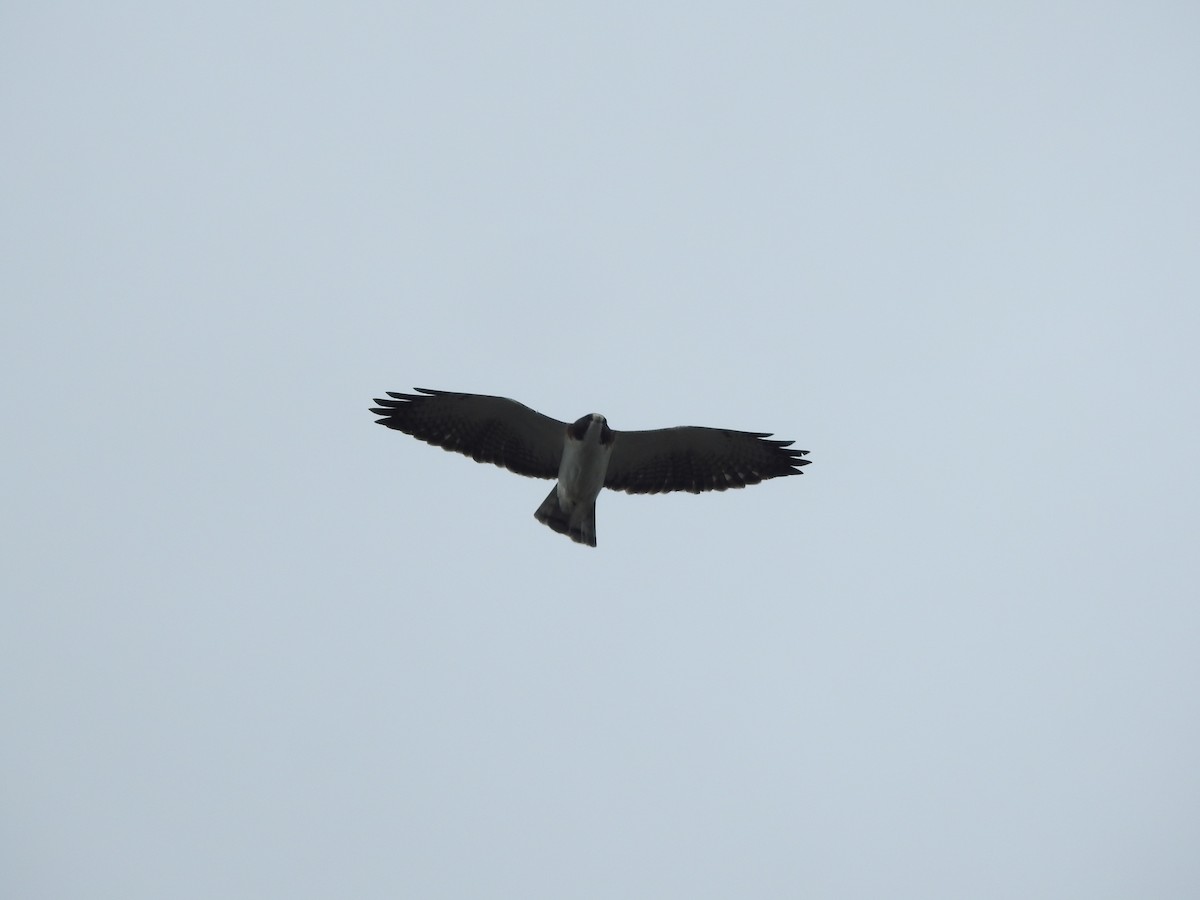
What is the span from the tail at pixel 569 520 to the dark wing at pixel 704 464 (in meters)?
0.56

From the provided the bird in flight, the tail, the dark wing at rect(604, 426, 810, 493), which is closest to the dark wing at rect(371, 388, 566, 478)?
the bird in flight

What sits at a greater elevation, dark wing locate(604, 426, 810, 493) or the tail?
dark wing locate(604, 426, 810, 493)

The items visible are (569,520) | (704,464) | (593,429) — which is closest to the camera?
(593,429)

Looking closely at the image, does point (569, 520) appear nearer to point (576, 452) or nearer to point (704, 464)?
point (576, 452)

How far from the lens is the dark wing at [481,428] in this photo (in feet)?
41.3

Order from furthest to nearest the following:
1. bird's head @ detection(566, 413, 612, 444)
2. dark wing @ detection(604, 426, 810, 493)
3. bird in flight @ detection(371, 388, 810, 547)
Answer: dark wing @ detection(604, 426, 810, 493) < bird in flight @ detection(371, 388, 810, 547) < bird's head @ detection(566, 413, 612, 444)

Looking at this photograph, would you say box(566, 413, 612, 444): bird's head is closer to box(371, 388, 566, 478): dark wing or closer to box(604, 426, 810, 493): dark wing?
box(371, 388, 566, 478): dark wing

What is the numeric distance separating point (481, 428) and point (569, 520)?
4.87 ft

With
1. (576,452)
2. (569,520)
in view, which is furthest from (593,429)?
(569,520)

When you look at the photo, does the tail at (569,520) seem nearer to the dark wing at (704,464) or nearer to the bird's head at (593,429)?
the dark wing at (704,464)

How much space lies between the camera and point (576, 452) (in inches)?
481

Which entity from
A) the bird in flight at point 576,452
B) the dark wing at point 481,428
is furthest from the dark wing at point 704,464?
the dark wing at point 481,428

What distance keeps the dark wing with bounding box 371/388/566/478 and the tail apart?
383 millimetres

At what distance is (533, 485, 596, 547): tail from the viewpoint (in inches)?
501
